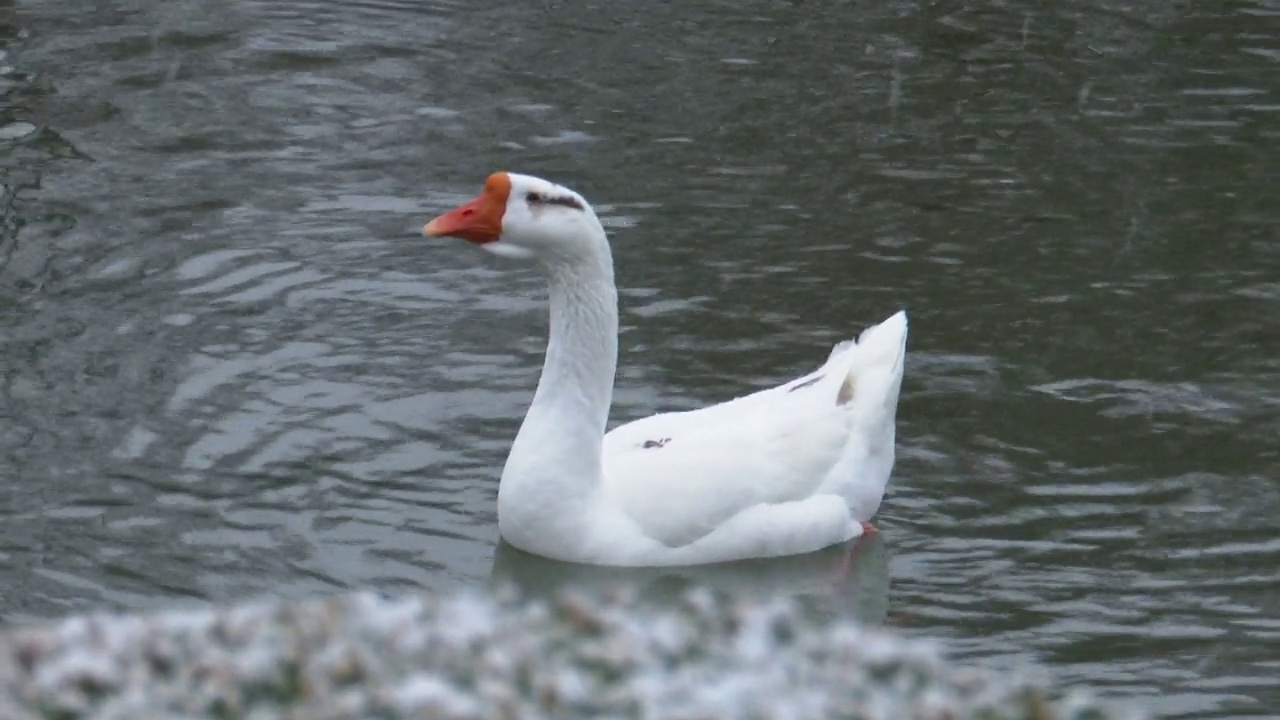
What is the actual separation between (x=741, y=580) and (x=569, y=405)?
1.12 m

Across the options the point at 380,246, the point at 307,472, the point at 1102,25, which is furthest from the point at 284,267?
the point at 1102,25

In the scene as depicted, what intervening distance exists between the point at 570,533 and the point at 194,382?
274cm

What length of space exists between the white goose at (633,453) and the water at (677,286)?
19 cm

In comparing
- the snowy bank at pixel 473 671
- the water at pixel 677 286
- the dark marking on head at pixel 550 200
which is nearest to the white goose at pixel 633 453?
the dark marking on head at pixel 550 200

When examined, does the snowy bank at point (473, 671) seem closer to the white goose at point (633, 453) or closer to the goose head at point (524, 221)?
the white goose at point (633, 453)

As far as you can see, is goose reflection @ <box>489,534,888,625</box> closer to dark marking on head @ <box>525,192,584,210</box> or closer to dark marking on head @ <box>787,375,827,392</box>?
dark marking on head @ <box>787,375,827,392</box>

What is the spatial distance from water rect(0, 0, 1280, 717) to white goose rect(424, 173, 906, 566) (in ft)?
0.64

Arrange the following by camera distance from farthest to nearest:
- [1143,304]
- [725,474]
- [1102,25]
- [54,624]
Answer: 1. [1102,25]
2. [1143,304]
3. [725,474]
4. [54,624]

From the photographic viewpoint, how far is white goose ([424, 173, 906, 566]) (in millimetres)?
10125

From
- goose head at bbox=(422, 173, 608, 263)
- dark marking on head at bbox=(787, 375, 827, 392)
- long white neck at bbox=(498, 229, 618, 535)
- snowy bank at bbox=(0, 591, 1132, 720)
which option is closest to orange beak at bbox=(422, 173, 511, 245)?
goose head at bbox=(422, 173, 608, 263)

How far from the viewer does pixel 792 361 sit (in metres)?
12.6

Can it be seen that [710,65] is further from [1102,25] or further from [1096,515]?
[1096,515]

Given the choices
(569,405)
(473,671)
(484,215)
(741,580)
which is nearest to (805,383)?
(741,580)

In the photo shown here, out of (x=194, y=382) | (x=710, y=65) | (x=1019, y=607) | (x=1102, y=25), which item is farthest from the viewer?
(x=1102, y=25)
